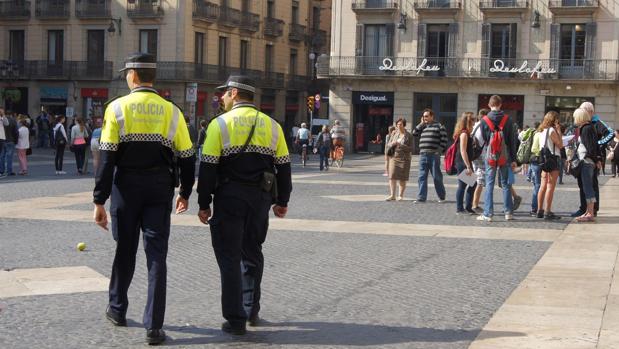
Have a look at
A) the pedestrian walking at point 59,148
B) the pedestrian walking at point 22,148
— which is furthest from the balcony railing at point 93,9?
the pedestrian walking at point 22,148

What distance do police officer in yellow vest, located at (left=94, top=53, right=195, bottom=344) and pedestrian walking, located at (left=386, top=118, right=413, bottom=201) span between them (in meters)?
11.5

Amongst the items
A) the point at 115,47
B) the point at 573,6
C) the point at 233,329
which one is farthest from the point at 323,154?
the point at 115,47

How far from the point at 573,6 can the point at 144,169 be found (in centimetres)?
4314

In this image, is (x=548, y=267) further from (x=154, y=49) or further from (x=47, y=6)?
(x=47, y=6)

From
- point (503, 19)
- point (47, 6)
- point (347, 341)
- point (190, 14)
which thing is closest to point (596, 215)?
point (347, 341)

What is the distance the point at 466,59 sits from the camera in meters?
48.7

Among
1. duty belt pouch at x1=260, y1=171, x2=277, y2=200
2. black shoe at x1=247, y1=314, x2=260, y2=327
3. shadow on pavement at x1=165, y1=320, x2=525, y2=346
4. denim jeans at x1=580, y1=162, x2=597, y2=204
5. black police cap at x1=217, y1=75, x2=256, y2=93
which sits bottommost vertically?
shadow on pavement at x1=165, y1=320, x2=525, y2=346

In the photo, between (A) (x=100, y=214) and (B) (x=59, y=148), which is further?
(B) (x=59, y=148)

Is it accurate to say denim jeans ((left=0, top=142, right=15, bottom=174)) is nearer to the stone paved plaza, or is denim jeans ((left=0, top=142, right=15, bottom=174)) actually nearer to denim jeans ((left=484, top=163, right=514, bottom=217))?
the stone paved plaza

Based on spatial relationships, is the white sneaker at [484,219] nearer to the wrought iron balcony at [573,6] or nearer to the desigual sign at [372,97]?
the wrought iron balcony at [573,6]

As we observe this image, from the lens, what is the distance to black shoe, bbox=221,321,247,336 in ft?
21.7

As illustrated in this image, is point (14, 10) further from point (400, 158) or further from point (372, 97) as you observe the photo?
point (400, 158)

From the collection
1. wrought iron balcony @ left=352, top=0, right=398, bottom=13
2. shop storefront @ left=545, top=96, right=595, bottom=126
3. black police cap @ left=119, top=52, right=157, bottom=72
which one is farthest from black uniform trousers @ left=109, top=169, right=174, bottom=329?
wrought iron balcony @ left=352, top=0, right=398, bottom=13

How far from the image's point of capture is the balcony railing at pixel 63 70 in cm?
5494
